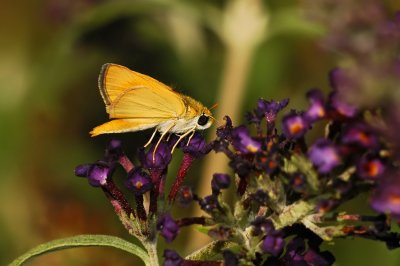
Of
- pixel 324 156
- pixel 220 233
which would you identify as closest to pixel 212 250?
pixel 220 233

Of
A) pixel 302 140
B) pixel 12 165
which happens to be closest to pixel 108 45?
pixel 12 165

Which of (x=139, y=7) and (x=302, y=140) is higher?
(x=139, y=7)

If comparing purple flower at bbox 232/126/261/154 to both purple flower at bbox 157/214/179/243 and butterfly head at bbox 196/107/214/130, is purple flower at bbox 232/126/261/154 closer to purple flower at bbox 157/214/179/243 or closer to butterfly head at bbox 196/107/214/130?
purple flower at bbox 157/214/179/243

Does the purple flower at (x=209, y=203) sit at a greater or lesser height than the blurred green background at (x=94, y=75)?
lesser

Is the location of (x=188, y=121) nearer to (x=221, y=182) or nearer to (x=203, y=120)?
(x=203, y=120)

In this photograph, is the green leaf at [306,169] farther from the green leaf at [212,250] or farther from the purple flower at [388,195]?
the green leaf at [212,250]

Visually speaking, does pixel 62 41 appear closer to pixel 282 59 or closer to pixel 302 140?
pixel 282 59

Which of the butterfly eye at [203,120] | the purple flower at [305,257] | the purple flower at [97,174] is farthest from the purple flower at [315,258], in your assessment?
the butterfly eye at [203,120]
